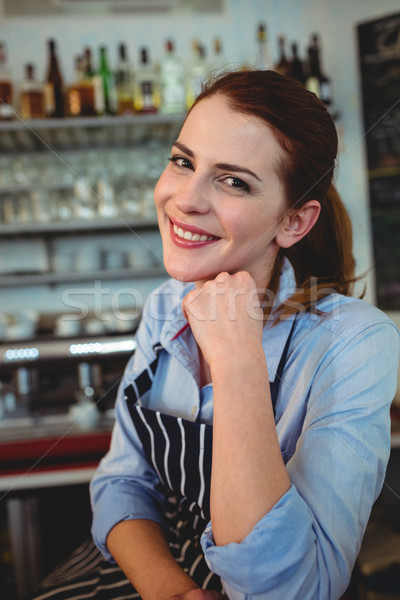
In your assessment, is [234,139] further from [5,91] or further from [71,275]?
[5,91]

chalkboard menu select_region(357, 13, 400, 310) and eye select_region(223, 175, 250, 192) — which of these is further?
chalkboard menu select_region(357, 13, 400, 310)

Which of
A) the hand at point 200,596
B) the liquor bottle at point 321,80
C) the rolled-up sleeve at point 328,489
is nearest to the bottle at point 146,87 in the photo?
the liquor bottle at point 321,80

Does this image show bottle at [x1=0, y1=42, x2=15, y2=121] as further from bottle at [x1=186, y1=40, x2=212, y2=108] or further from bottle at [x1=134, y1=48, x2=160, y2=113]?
bottle at [x1=186, y1=40, x2=212, y2=108]

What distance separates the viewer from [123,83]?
2.65 m

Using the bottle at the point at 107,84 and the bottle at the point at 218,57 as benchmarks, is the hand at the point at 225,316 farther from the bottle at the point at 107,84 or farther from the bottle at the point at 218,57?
the bottle at the point at 218,57

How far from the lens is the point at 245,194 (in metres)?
0.95

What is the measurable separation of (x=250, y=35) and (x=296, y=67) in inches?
14.3

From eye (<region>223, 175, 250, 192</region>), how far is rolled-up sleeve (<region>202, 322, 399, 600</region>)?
13.1 inches

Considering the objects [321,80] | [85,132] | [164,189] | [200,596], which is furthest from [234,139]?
[321,80]

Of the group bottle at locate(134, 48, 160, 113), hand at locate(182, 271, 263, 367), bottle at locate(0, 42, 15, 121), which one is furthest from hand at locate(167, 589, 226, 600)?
bottle at locate(0, 42, 15, 121)

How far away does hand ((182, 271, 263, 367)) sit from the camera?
0.81 m

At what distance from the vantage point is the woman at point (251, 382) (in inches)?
27.7

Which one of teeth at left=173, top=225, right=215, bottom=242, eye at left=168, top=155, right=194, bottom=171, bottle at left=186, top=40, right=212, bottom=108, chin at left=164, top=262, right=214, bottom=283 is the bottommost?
chin at left=164, top=262, right=214, bottom=283

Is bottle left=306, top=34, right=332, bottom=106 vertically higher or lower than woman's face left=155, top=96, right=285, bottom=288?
higher
